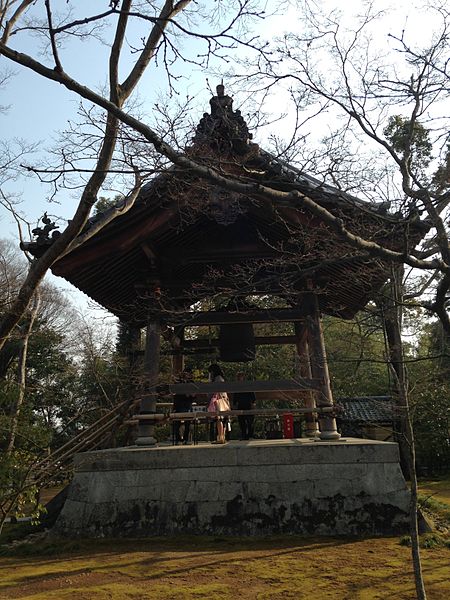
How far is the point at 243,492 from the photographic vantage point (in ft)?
18.1

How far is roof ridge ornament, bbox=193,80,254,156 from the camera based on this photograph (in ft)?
16.2

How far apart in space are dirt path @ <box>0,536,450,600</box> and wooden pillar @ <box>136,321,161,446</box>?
4.46 ft

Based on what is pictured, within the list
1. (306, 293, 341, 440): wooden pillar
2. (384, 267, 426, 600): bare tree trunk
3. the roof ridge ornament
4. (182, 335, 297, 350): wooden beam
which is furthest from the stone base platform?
the roof ridge ornament

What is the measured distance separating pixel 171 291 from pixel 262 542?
358 cm

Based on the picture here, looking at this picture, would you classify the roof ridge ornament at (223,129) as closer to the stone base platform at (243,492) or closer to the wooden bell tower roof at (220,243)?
the wooden bell tower roof at (220,243)

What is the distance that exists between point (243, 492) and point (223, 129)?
4.15 meters

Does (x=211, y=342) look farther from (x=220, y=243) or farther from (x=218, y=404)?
(x=220, y=243)

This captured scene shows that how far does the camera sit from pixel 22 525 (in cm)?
713

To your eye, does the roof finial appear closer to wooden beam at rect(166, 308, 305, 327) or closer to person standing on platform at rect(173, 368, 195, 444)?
wooden beam at rect(166, 308, 305, 327)

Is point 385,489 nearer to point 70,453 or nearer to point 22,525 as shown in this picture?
point 70,453

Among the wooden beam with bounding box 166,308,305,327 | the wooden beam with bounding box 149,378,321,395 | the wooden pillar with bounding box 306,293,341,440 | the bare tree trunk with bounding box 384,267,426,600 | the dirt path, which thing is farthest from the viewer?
the wooden beam with bounding box 166,308,305,327

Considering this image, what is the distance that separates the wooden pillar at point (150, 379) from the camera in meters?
6.29

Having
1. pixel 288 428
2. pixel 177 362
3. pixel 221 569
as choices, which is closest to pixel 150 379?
pixel 177 362

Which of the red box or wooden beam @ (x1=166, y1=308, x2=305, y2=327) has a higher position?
wooden beam @ (x1=166, y1=308, x2=305, y2=327)
